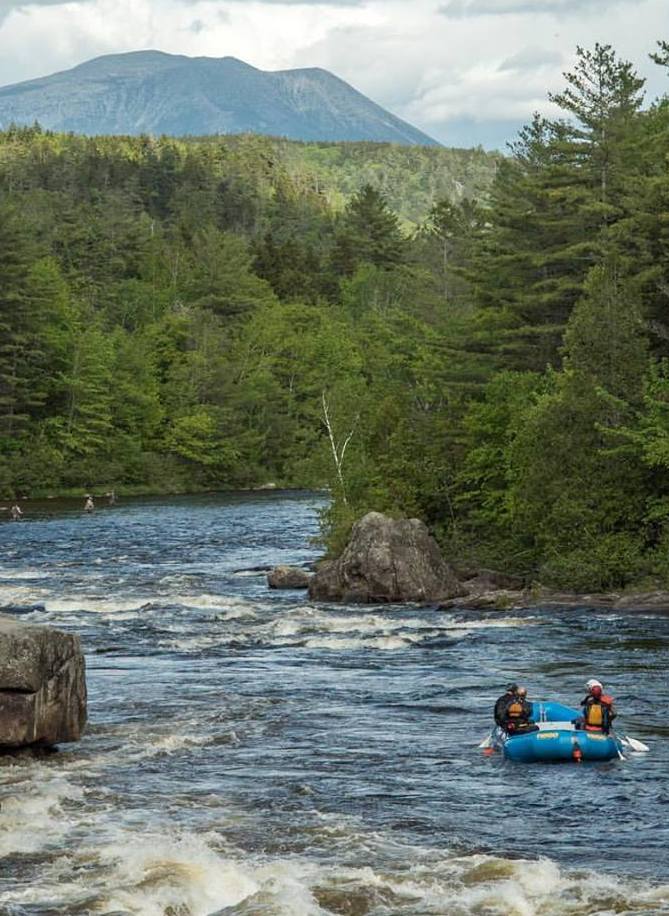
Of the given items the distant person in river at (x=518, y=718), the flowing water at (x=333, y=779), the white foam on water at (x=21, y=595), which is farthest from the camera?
the white foam on water at (x=21, y=595)

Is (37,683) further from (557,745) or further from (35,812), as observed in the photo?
(557,745)

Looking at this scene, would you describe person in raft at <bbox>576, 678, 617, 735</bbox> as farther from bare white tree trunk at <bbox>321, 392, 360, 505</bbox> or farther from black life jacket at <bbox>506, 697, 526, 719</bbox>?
bare white tree trunk at <bbox>321, 392, 360, 505</bbox>

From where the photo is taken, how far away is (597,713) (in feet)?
77.0

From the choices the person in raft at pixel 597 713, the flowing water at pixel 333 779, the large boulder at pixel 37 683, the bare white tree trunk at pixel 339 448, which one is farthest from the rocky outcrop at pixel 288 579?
the large boulder at pixel 37 683

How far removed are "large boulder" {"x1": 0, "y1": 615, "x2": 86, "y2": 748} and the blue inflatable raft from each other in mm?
7130

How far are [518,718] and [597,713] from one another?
1337 mm

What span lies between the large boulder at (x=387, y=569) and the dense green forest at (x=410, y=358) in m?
3.51

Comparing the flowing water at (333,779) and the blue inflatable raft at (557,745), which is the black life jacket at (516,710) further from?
the flowing water at (333,779)

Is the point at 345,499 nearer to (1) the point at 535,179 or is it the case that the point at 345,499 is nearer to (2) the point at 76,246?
(1) the point at 535,179

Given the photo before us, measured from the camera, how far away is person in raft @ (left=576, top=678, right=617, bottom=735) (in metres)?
23.4

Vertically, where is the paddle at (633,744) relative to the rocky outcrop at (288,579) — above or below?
below

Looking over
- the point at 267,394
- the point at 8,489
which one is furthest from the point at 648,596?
the point at 267,394

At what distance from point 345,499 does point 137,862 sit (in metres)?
36.0

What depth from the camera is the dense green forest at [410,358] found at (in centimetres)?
4419
